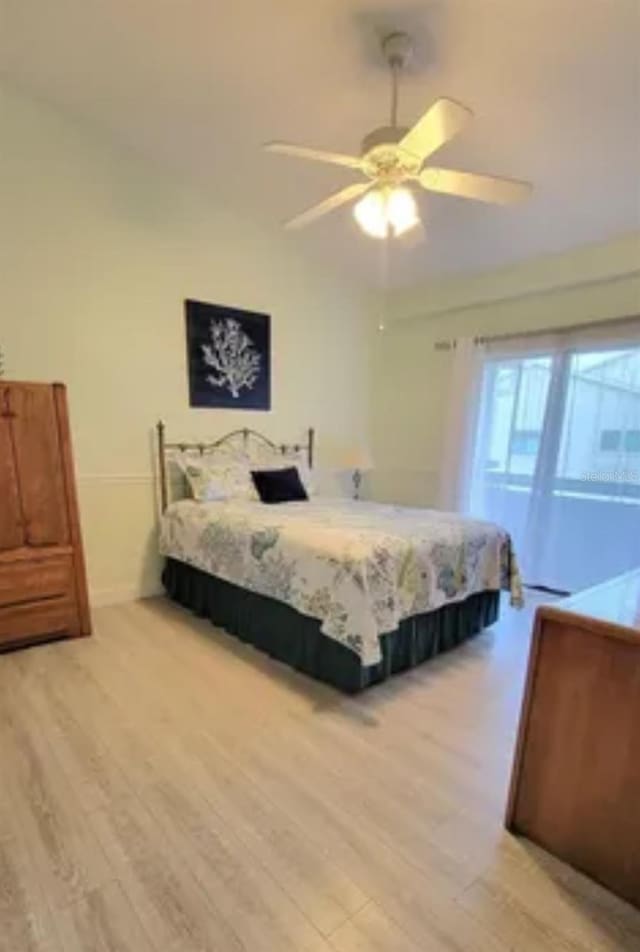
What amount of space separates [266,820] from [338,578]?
3.29 feet

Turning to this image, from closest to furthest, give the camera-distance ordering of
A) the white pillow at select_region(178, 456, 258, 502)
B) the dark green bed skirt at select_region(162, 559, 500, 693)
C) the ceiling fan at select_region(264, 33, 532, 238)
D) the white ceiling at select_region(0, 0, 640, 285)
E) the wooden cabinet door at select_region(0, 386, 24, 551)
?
the ceiling fan at select_region(264, 33, 532, 238) < the white ceiling at select_region(0, 0, 640, 285) < the dark green bed skirt at select_region(162, 559, 500, 693) < the wooden cabinet door at select_region(0, 386, 24, 551) < the white pillow at select_region(178, 456, 258, 502)

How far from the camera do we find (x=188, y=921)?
4.30ft

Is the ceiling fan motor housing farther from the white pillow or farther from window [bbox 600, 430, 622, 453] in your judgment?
window [bbox 600, 430, 622, 453]

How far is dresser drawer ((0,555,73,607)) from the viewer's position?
9.07 feet

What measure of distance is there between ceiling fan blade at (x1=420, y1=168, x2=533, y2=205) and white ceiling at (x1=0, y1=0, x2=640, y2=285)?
2.28 ft

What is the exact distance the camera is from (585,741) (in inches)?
57.5

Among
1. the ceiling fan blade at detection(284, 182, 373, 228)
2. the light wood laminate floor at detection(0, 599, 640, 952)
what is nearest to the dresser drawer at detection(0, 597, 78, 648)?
the light wood laminate floor at detection(0, 599, 640, 952)

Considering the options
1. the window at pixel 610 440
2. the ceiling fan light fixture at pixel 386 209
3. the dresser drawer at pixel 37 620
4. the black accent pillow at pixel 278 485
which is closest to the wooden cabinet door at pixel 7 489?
the dresser drawer at pixel 37 620

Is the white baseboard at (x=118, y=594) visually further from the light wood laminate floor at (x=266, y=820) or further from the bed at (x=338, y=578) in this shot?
the light wood laminate floor at (x=266, y=820)

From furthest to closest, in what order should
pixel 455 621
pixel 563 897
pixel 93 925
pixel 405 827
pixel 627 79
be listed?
pixel 455 621, pixel 627 79, pixel 405 827, pixel 563 897, pixel 93 925

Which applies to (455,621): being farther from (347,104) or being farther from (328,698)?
(347,104)

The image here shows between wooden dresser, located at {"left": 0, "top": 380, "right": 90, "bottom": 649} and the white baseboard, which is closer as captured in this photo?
wooden dresser, located at {"left": 0, "top": 380, "right": 90, "bottom": 649}

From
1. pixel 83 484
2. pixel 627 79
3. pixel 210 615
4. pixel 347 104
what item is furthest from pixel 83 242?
pixel 627 79

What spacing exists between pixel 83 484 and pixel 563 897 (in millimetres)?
3207
